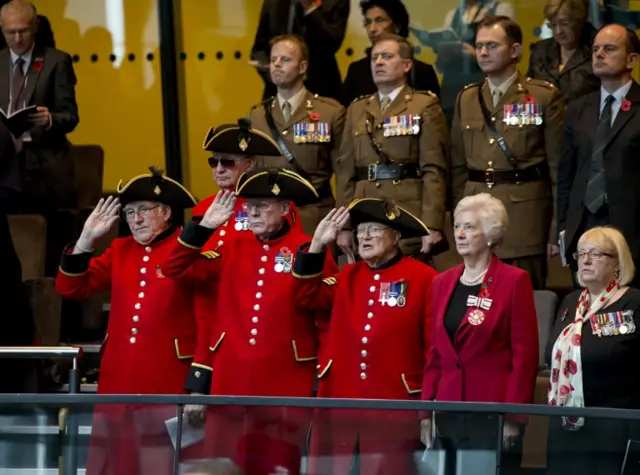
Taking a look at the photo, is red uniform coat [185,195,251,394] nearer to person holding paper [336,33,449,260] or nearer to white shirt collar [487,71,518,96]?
person holding paper [336,33,449,260]

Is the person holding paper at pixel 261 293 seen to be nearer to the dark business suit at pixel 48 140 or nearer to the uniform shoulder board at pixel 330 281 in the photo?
the uniform shoulder board at pixel 330 281

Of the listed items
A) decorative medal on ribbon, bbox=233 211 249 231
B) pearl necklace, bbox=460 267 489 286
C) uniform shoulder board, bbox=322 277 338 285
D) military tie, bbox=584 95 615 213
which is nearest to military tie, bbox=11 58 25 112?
decorative medal on ribbon, bbox=233 211 249 231

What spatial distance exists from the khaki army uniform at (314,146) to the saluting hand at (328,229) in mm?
1810

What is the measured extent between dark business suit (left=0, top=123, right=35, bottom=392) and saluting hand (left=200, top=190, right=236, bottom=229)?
5.45ft

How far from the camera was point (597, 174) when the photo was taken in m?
7.24

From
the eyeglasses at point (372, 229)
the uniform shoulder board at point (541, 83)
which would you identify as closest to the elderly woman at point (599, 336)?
the eyeglasses at point (372, 229)

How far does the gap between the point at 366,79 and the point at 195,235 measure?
2.63m

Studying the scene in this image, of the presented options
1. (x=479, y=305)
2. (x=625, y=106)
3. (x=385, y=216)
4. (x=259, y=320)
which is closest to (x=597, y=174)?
(x=625, y=106)

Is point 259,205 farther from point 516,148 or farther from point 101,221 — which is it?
point 516,148

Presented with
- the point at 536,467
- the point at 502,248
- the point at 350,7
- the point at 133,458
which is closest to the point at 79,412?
the point at 133,458

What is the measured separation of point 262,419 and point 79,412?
56 centimetres

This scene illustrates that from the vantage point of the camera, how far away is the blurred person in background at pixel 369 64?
348 inches

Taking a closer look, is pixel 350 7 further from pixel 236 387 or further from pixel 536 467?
pixel 536 467

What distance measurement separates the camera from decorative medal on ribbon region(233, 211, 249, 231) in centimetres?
683
